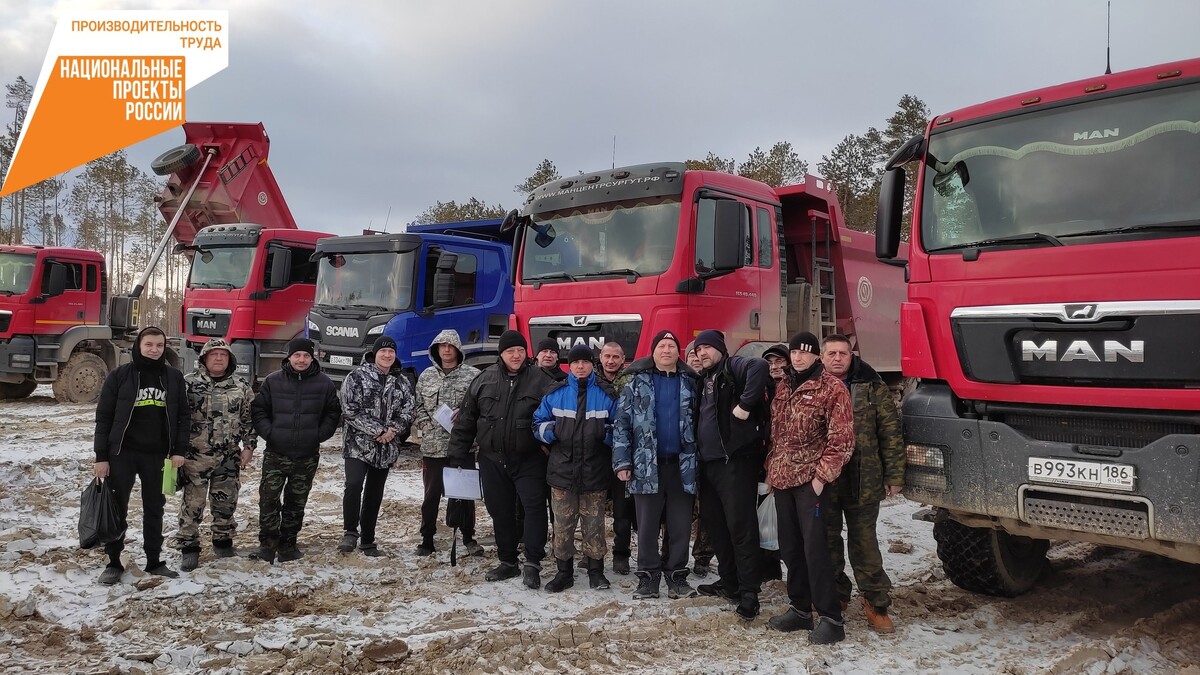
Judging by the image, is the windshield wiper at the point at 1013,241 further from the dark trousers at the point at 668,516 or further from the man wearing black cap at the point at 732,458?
the dark trousers at the point at 668,516

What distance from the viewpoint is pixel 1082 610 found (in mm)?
4410

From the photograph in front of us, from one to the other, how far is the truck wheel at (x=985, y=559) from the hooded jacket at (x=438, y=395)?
11.1 feet

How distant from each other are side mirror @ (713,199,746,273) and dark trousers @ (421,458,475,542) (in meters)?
2.58

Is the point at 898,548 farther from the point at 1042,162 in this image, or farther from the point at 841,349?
the point at 1042,162

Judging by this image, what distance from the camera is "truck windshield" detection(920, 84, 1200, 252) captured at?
3.50 metres

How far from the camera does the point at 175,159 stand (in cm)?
1296

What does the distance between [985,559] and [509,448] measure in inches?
117

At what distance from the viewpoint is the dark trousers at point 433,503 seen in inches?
221

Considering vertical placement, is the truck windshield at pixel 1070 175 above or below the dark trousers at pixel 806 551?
above

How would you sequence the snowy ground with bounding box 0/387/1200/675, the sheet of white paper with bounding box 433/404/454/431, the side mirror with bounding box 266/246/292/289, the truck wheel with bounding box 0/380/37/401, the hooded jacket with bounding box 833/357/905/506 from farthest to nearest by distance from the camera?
the truck wheel with bounding box 0/380/37/401, the side mirror with bounding box 266/246/292/289, the sheet of white paper with bounding box 433/404/454/431, the hooded jacket with bounding box 833/357/905/506, the snowy ground with bounding box 0/387/1200/675

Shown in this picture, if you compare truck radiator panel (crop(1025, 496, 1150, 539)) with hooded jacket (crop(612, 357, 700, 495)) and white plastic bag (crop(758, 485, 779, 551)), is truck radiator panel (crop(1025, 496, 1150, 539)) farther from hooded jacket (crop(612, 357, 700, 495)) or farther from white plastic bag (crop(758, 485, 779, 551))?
hooded jacket (crop(612, 357, 700, 495))

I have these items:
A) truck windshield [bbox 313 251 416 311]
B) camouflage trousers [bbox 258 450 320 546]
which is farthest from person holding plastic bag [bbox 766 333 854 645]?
truck windshield [bbox 313 251 416 311]

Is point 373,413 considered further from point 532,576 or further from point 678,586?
point 678,586

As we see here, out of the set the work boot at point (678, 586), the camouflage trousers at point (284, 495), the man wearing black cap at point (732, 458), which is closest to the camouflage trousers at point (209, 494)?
the camouflage trousers at point (284, 495)
